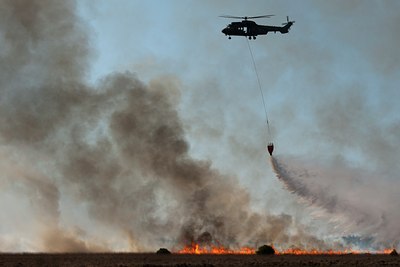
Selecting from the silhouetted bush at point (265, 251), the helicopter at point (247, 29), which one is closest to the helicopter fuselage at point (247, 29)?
the helicopter at point (247, 29)

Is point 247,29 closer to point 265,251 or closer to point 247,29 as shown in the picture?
point 247,29

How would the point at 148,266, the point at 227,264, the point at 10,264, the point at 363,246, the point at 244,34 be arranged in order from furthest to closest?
1. the point at 363,246
2. the point at 244,34
3. the point at 10,264
4. the point at 227,264
5. the point at 148,266

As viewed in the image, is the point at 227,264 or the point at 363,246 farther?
the point at 363,246

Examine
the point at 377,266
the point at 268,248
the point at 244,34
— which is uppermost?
the point at 244,34

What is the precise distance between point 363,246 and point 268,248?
118 feet

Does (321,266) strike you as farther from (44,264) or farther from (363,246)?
(363,246)

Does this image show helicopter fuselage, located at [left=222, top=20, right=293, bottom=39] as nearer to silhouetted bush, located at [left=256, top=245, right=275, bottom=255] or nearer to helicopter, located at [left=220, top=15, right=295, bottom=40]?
helicopter, located at [left=220, top=15, right=295, bottom=40]

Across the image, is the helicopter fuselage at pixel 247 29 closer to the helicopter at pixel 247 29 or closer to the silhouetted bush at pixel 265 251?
the helicopter at pixel 247 29

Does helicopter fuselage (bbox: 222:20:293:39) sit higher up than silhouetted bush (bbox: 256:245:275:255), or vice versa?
helicopter fuselage (bbox: 222:20:293:39)

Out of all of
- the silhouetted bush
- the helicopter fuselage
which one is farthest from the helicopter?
the silhouetted bush

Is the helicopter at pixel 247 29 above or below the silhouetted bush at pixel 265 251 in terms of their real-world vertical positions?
above

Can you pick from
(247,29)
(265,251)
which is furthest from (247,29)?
(265,251)

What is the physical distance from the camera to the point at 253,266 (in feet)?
293

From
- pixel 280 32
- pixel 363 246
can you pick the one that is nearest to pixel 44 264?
pixel 280 32
